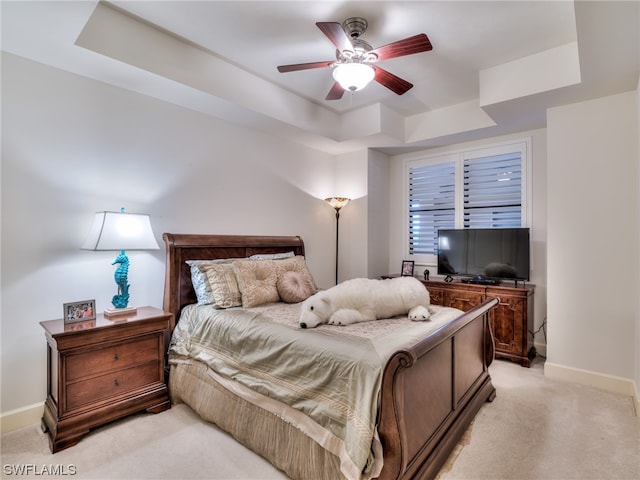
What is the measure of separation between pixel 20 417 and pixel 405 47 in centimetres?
355

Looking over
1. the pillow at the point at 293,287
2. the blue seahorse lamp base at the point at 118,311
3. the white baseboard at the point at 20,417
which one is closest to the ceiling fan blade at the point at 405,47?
the pillow at the point at 293,287

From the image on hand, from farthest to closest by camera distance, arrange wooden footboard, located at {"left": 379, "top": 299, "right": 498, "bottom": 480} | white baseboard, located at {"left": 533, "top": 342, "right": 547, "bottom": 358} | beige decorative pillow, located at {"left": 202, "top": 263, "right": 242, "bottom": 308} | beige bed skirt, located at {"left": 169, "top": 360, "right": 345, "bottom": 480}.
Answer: white baseboard, located at {"left": 533, "top": 342, "right": 547, "bottom": 358}
beige decorative pillow, located at {"left": 202, "top": 263, "right": 242, "bottom": 308}
beige bed skirt, located at {"left": 169, "top": 360, "right": 345, "bottom": 480}
wooden footboard, located at {"left": 379, "top": 299, "right": 498, "bottom": 480}

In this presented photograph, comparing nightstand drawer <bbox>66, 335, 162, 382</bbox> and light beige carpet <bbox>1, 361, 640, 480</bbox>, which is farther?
nightstand drawer <bbox>66, 335, 162, 382</bbox>

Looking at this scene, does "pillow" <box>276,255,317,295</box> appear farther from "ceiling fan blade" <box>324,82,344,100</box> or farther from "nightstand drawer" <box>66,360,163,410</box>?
"ceiling fan blade" <box>324,82,344,100</box>

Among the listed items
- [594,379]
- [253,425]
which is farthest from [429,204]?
[253,425]

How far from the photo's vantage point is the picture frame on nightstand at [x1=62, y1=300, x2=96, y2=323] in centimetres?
225

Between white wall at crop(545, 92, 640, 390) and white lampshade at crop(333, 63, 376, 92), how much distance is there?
6.94ft

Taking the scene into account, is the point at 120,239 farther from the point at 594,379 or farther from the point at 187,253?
the point at 594,379

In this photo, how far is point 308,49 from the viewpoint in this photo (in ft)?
9.07

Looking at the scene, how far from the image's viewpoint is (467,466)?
193 centimetres

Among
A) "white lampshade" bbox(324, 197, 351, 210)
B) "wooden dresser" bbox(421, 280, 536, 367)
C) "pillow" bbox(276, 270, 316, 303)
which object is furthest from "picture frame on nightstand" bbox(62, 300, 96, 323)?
"wooden dresser" bbox(421, 280, 536, 367)

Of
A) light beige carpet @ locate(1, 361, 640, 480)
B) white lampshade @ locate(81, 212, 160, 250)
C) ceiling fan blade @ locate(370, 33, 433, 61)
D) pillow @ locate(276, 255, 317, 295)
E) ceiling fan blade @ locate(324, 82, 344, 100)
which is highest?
ceiling fan blade @ locate(324, 82, 344, 100)

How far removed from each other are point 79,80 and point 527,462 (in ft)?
13.2

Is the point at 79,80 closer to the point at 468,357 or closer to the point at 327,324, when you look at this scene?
the point at 327,324
